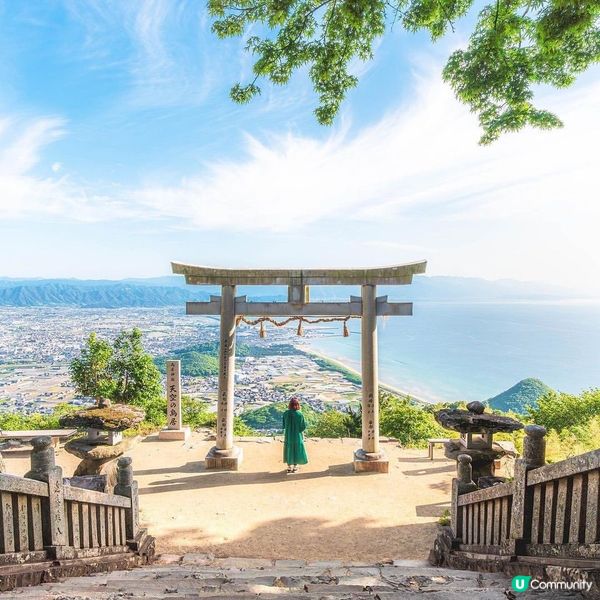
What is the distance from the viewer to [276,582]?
3424 mm

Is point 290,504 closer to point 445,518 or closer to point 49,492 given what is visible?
point 445,518

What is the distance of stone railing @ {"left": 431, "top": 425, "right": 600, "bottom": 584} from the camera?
2.42m

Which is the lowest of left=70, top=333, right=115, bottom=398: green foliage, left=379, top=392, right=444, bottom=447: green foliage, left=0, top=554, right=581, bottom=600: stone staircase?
left=379, top=392, right=444, bottom=447: green foliage

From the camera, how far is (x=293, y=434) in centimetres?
877

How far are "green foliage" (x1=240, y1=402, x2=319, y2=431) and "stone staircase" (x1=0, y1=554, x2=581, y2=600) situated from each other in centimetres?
1583

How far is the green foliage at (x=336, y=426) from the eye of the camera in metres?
13.3

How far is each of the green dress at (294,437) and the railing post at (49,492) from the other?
5.80m

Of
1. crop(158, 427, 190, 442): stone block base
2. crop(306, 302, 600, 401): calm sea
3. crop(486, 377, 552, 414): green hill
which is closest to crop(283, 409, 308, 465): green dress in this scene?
crop(158, 427, 190, 442): stone block base

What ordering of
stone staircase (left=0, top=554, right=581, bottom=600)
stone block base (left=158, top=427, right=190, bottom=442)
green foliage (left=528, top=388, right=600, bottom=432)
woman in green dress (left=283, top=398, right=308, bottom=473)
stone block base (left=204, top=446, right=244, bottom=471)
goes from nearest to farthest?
stone staircase (left=0, top=554, right=581, bottom=600), woman in green dress (left=283, top=398, right=308, bottom=473), stone block base (left=204, top=446, right=244, bottom=471), stone block base (left=158, top=427, right=190, bottom=442), green foliage (left=528, top=388, right=600, bottom=432)

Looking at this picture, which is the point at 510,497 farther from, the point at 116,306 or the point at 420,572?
the point at 116,306

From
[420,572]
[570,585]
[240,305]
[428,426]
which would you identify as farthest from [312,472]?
[570,585]

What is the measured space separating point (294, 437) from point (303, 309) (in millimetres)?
2985

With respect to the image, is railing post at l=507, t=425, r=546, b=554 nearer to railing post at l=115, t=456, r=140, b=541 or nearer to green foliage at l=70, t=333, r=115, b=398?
railing post at l=115, t=456, r=140, b=541

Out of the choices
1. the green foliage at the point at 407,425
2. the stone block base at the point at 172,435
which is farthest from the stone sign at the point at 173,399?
the green foliage at the point at 407,425
